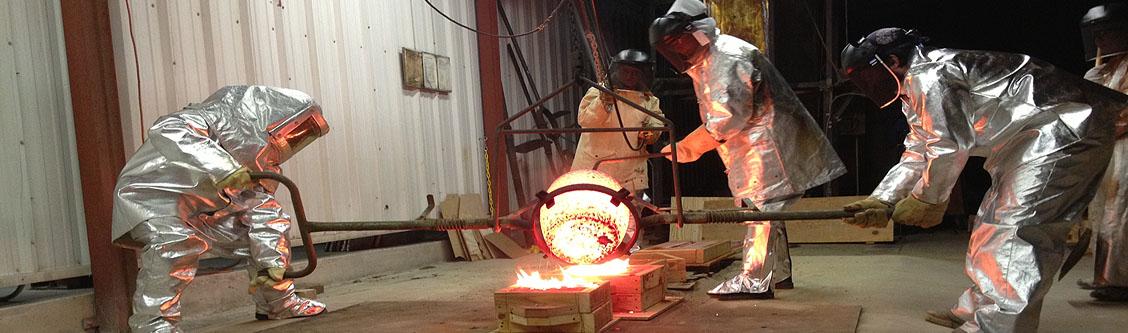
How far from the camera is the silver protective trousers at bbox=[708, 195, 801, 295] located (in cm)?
470

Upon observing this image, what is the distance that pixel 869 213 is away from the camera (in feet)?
11.5

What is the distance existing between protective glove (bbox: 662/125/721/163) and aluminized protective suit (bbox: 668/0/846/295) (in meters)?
0.18

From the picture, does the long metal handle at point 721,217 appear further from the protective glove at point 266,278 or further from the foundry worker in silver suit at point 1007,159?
the protective glove at point 266,278

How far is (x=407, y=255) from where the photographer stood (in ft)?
24.5

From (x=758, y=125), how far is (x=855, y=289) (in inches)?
48.4

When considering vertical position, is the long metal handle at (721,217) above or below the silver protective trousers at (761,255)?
above

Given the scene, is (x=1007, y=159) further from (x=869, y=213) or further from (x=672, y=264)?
(x=672, y=264)

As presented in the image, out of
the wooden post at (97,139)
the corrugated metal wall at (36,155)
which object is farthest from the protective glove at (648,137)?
the corrugated metal wall at (36,155)

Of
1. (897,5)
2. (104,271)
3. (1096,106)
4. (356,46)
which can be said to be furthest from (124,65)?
(897,5)

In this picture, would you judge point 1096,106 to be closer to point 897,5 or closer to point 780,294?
point 780,294

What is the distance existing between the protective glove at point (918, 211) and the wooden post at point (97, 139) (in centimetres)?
404

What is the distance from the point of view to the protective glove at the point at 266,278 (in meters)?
4.44

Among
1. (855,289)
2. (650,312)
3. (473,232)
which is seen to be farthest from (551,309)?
(473,232)

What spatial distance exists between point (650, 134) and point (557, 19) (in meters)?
4.07
